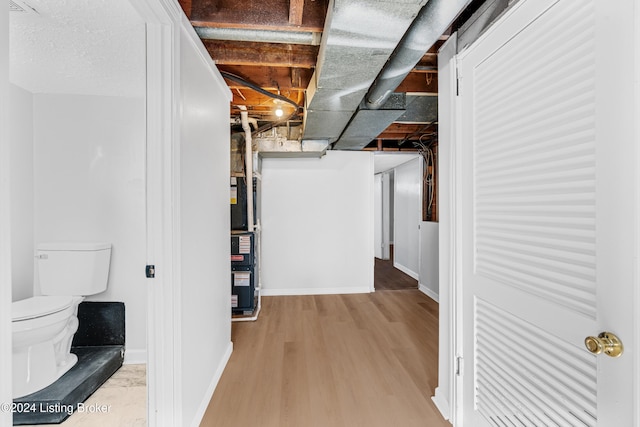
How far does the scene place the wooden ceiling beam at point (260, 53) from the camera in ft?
6.46

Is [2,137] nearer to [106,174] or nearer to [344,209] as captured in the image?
[106,174]

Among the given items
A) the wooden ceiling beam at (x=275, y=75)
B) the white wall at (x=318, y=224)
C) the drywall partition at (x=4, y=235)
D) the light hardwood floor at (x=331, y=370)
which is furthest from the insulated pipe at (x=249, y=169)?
the drywall partition at (x=4, y=235)

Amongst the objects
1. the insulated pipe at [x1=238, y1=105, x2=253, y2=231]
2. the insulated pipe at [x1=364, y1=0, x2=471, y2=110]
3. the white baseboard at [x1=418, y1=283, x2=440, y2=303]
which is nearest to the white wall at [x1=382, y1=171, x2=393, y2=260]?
the white baseboard at [x1=418, y1=283, x2=440, y2=303]

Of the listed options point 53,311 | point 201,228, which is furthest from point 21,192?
point 201,228

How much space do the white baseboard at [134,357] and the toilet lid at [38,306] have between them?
0.64 meters

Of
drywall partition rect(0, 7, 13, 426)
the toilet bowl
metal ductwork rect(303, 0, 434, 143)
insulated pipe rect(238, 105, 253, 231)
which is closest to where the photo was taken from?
drywall partition rect(0, 7, 13, 426)

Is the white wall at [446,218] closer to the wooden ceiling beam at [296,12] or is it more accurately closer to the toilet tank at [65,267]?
the wooden ceiling beam at [296,12]

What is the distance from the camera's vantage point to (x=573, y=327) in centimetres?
92

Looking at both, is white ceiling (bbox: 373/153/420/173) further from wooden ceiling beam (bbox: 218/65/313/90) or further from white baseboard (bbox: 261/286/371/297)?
wooden ceiling beam (bbox: 218/65/313/90)

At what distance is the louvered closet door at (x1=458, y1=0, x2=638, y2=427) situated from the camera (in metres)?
0.78

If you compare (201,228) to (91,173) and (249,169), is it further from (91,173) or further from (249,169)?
(249,169)

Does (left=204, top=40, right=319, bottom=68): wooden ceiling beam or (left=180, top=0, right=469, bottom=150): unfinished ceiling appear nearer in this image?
(left=180, top=0, right=469, bottom=150): unfinished ceiling

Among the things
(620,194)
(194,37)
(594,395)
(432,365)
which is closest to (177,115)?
(194,37)

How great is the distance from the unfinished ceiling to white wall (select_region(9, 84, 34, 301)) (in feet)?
5.16
